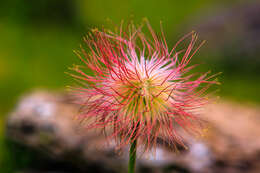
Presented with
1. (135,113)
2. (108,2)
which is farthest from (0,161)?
(108,2)

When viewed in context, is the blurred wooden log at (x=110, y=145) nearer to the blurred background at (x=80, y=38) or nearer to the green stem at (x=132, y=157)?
the green stem at (x=132, y=157)

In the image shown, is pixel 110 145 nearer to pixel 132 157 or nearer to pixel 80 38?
pixel 132 157

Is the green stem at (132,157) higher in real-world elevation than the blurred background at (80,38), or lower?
lower

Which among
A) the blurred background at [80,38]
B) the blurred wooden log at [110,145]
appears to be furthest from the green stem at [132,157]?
the blurred background at [80,38]

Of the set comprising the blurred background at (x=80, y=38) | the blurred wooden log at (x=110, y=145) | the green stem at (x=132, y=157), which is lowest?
the green stem at (x=132, y=157)

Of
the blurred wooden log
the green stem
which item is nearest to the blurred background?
the blurred wooden log

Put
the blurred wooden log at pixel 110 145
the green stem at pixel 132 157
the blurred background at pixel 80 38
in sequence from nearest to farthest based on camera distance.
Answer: the green stem at pixel 132 157, the blurred wooden log at pixel 110 145, the blurred background at pixel 80 38

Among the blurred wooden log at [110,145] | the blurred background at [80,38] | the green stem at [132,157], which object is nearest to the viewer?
the green stem at [132,157]

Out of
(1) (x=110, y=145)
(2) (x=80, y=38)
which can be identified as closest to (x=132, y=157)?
(1) (x=110, y=145)

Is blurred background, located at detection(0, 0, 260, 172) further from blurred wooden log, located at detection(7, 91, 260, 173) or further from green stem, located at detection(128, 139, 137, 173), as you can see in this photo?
green stem, located at detection(128, 139, 137, 173)
